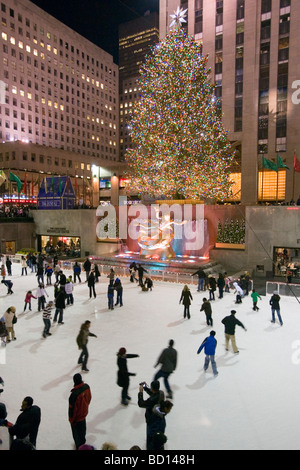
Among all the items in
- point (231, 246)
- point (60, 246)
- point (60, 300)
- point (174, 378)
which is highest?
point (231, 246)

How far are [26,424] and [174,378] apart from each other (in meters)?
4.09

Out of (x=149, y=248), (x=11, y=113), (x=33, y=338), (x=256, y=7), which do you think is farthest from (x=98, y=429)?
(x=11, y=113)

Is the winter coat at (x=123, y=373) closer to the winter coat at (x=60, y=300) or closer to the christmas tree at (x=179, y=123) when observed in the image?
the winter coat at (x=60, y=300)

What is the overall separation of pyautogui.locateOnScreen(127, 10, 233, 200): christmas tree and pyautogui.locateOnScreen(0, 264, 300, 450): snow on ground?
1426cm

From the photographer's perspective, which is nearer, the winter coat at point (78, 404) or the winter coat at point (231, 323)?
the winter coat at point (78, 404)

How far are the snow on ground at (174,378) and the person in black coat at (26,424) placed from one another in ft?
3.03

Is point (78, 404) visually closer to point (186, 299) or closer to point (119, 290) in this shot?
point (186, 299)

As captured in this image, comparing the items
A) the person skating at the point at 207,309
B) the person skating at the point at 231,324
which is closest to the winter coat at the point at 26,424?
the person skating at the point at 231,324

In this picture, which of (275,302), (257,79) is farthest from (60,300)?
(257,79)

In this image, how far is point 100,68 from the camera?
95000mm

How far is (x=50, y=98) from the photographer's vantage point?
7838 cm

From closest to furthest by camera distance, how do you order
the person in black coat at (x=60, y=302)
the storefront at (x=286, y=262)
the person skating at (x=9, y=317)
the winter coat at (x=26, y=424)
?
the winter coat at (x=26, y=424) → the person skating at (x=9, y=317) → the person in black coat at (x=60, y=302) → the storefront at (x=286, y=262)

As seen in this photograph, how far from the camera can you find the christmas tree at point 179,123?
25.0 meters
